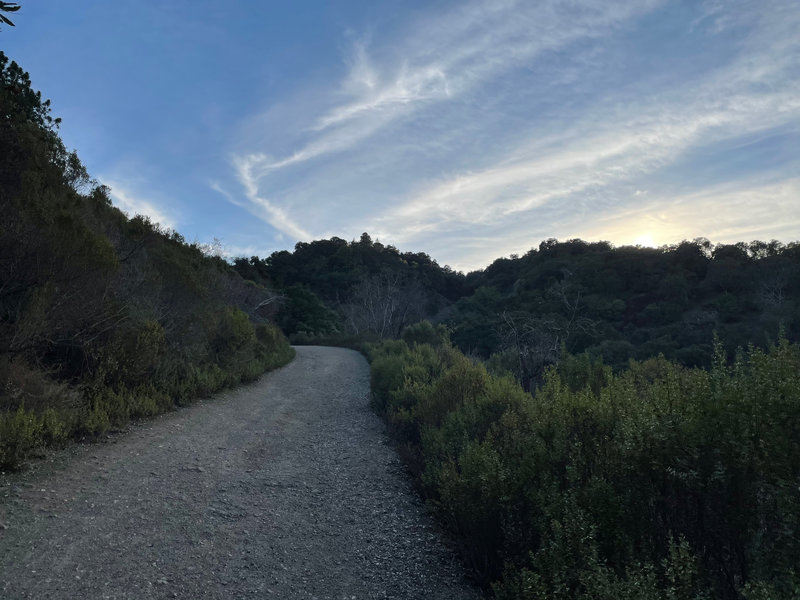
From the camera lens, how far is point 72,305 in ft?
23.2

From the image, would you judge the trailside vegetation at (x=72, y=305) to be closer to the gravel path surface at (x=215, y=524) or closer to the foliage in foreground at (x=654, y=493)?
the gravel path surface at (x=215, y=524)

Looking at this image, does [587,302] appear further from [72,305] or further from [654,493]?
[654,493]

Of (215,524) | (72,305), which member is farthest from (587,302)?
(215,524)

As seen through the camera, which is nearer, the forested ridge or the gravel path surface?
the gravel path surface

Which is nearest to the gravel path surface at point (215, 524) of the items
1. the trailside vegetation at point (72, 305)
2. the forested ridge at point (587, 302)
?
the trailside vegetation at point (72, 305)

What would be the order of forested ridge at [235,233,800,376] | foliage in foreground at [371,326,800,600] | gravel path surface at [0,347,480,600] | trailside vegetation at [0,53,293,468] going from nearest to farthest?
foliage in foreground at [371,326,800,600], gravel path surface at [0,347,480,600], trailside vegetation at [0,53,293,468], forested ridge at [235,233,800,376]

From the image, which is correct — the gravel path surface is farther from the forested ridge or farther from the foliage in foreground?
the forested ridge

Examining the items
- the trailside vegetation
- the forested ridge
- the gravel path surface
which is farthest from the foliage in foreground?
the trailside vegetation

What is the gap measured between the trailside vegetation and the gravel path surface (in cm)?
76

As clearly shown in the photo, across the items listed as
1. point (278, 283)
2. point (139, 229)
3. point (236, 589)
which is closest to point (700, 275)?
point (139, 229)

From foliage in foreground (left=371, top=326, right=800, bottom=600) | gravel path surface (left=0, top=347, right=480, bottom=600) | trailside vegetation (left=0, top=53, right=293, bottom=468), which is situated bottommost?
gravel path surface (left=0, top=347, right=480, bottom=600)

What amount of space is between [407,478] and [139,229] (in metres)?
8.00

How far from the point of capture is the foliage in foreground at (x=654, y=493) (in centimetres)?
230

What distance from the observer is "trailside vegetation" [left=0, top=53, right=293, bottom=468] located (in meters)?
6.27
